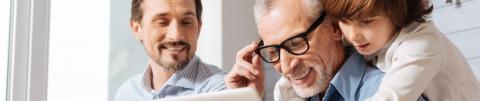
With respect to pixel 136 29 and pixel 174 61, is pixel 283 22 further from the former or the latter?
pixel 136 29

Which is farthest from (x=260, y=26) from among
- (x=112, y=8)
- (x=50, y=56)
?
(x=50, y=56)

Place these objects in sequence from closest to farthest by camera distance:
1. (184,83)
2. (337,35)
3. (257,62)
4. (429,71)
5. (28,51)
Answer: (429,71), (337,35), (257,62), (184,83), (28,51)

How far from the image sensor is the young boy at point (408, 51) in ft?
3.90

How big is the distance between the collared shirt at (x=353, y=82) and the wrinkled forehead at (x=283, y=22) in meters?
0.11

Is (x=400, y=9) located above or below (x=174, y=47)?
above

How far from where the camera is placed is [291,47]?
1376 millimetres

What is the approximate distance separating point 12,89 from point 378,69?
1.03 metres

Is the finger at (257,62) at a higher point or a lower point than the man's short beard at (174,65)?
higher

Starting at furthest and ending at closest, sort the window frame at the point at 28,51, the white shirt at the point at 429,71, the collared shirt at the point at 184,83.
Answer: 1. the window frame at the point at 28,51
2. the collared shirt at the point at 184,83
3. the white shirt at the point at 429,71

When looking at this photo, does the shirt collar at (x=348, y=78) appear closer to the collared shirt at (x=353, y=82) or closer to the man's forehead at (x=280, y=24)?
the collared shirt at (x=353, y=82)

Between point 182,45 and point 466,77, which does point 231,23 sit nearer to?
point 182,45

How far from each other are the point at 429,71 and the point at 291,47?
0.29 metres

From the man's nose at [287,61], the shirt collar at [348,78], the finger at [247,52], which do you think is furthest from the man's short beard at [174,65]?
the shirt collar at [348,78]

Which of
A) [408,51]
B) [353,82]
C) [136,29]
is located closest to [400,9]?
[408,51]
